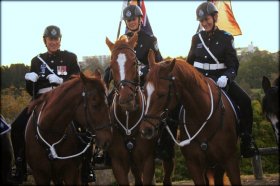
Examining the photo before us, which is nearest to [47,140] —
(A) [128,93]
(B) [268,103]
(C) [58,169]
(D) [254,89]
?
(C) [58,169]

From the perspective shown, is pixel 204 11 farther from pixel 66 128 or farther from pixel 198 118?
pixel 66 128

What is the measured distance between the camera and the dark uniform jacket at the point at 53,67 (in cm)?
836

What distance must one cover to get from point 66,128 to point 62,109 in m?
0.40

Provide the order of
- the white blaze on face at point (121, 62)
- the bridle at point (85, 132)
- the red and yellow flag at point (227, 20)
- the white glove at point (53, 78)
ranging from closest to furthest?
the bridle at point (85, 132)
the white blaze on face at point (121, 62)
the white glove at point (53, 78)
the red and yellow flag at point (227, 20)

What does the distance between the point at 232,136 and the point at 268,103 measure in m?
1.02

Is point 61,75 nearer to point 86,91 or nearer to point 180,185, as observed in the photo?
point 86,91

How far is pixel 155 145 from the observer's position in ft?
24.5

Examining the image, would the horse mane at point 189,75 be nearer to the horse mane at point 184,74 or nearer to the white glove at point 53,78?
the horse mane at point 184,74

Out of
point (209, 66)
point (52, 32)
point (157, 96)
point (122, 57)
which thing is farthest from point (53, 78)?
point (209, 66)

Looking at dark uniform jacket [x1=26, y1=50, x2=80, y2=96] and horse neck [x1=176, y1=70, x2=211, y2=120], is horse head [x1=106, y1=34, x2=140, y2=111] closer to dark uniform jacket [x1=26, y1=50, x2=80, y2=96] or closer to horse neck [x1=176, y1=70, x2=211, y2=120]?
horse neck [x1=176, y1=70, x2=211, y2=120]

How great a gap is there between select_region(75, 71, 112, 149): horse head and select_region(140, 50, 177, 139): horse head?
554 millimetres

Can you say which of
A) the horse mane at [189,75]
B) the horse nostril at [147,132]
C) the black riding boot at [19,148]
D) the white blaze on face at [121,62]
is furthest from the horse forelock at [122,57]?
the black riding boot at [19,148]

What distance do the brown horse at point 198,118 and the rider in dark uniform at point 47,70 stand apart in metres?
2.11

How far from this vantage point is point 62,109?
273 inches
